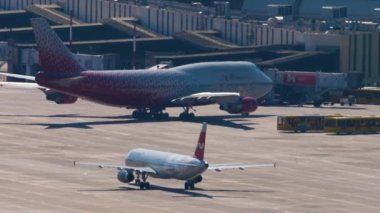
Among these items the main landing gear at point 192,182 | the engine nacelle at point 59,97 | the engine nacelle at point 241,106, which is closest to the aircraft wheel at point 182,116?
the engine nacelle at point 241,106

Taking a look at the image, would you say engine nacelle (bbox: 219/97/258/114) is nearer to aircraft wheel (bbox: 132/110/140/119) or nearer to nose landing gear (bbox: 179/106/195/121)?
nose landing gear (bbox: 179/106/195/121)

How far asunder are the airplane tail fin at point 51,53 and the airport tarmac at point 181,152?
4.94 metres

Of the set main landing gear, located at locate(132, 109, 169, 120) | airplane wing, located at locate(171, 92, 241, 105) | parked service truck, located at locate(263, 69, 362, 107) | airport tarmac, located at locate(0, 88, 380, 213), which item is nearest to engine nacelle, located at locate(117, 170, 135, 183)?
airport tarmac, located at locate(0, 88, 380, 213)

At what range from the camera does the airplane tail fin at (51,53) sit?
15025 cm

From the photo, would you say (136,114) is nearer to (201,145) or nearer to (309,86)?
(309,86)

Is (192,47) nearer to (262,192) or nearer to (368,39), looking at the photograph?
(368,39)

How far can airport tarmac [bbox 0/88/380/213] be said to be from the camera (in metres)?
104

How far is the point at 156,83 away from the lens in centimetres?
15512

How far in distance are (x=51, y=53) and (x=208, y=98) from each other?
1520 cm

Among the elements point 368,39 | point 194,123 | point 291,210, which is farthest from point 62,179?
point 368,39

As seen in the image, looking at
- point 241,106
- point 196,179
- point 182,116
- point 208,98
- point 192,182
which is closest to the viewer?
point 196,179

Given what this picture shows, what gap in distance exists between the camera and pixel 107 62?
195m

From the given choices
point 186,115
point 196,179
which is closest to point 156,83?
point 186,115

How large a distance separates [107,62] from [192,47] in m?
10.3
